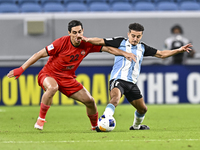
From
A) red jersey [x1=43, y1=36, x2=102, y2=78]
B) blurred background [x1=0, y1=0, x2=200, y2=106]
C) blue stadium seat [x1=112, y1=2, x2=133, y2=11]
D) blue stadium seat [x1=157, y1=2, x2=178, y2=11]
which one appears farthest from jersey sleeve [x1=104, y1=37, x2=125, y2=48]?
blue stadium seat [x1=157, y1=2, x2=178, y2=11]

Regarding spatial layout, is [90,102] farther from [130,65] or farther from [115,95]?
[130,65]

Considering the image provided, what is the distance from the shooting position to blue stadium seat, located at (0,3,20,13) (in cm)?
1403

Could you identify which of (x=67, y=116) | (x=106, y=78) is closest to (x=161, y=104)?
(x=106, y=78)

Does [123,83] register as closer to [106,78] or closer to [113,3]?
[106,78]

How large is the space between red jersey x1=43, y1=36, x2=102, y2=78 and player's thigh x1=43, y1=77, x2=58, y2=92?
19 cm

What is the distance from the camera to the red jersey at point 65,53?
623 centimetres

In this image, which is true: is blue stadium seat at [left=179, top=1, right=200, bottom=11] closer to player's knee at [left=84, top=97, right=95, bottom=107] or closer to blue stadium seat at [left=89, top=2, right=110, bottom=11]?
blue stadium seat at [left=89, top=2, right=110, bottom=11]

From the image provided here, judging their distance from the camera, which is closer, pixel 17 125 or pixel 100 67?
pixel 17 125

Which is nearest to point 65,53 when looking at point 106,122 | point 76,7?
point 106,122

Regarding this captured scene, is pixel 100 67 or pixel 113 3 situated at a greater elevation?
pixel 113 3

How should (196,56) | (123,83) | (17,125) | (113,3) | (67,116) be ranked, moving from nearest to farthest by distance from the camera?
(123,83)
(17,125)
(67,116)
(196,56)
(113,3)

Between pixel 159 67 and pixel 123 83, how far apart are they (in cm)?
578

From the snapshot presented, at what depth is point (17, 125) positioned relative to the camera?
7277 millimetres

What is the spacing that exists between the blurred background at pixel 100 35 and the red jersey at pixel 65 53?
5.30 metres
